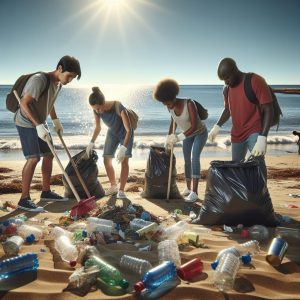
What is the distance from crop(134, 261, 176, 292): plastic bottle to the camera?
2.40 m

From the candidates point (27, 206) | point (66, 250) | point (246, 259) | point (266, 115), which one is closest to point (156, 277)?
point (246, 259)

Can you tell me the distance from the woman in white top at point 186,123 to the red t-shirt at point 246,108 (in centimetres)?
92

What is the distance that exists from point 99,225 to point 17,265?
1.05 m

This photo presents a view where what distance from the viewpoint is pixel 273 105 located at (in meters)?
4.20

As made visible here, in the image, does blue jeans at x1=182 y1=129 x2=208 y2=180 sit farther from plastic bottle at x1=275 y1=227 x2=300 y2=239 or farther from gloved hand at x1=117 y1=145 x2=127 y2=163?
plastic bottle at x1=275 y1=227 x2=300 y2=239

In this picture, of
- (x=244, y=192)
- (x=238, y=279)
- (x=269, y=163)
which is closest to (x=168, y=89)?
(x=244, y=192)

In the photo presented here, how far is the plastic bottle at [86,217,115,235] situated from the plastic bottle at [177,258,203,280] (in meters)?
1.12

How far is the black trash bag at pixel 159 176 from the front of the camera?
222 inches

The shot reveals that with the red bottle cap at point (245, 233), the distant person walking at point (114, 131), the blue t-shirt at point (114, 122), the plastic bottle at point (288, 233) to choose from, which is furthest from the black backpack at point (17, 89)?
the plastic bottle at point (288, 233)

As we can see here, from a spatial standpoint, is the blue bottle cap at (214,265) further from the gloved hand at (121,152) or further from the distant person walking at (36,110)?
the gloved hand at (121,152)

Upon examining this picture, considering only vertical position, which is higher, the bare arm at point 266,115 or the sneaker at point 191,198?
the bare arm at point 266,115

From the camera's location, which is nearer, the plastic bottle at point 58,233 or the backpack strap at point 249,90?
the plastic bottle at point 58,233

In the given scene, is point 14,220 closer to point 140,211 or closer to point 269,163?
point 140,211

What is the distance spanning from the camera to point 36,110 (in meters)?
4.95
